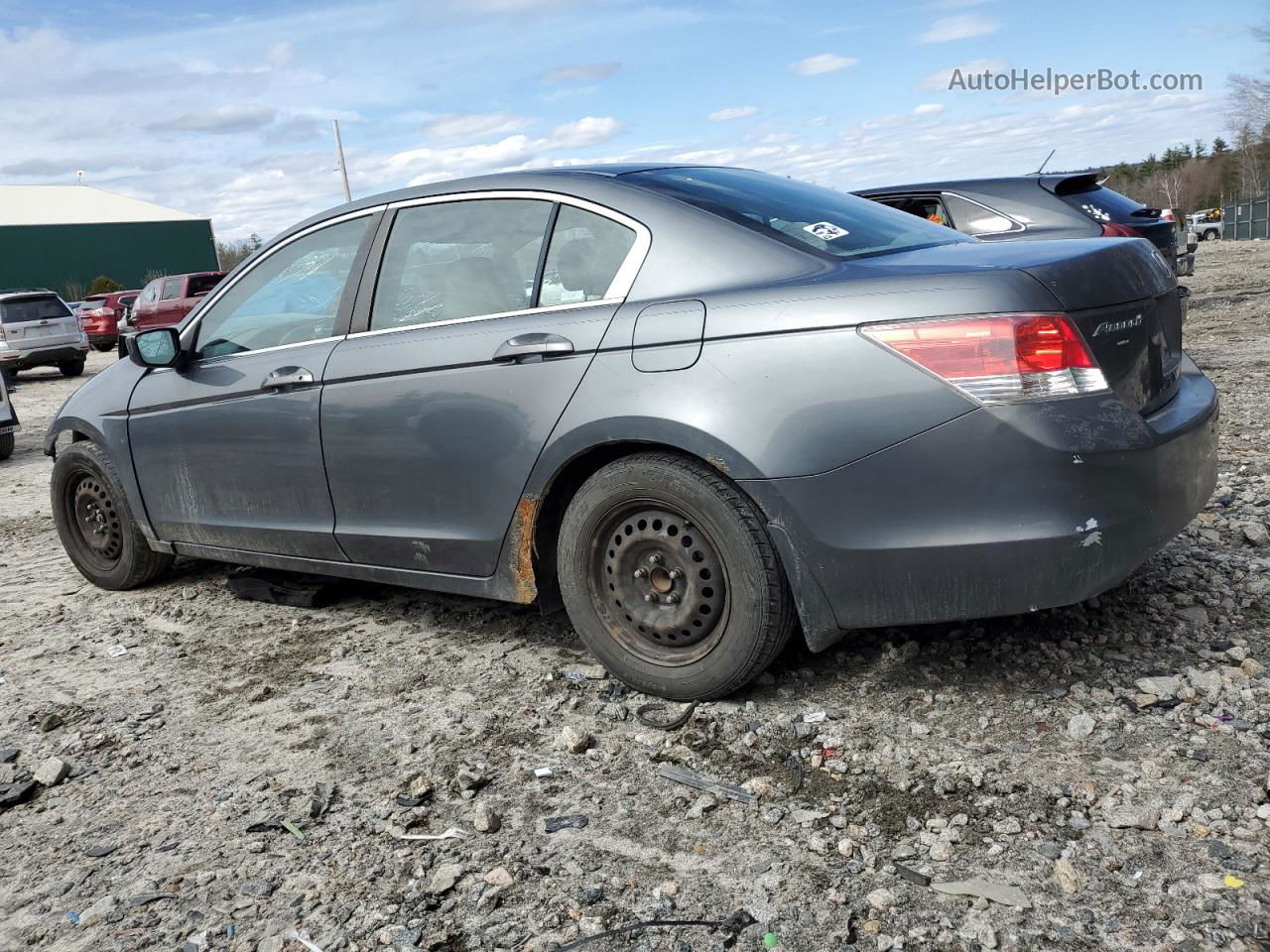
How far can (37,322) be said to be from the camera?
832 inches

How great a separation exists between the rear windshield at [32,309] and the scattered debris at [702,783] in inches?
845

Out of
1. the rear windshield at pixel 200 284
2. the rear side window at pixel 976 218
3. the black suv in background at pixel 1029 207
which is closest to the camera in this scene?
the black suv in background at pixel 1029 207

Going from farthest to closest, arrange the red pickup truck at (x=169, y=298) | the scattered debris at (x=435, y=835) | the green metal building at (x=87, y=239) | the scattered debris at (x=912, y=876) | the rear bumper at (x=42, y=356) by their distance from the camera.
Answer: the green metal building at (x=87, y=239) → the red pickup truck at (x=169, y=298) → the rear bumper at (x=42, y=356) → the scattered debris at (x=435, y=835) → the scattered debris at (x=912, y=876)

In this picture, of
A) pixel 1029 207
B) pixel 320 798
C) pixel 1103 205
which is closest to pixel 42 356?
pixel 1029 207

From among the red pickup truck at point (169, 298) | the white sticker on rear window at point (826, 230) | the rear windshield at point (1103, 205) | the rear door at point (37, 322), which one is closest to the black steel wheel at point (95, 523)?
the white sticker on rear window at point (826, 230)

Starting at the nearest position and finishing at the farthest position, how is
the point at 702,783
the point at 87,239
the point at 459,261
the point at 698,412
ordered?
the point at 702,783 → the point at 698,412 → the point at 459,261 → the point at 87,239

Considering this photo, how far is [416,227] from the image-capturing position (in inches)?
164

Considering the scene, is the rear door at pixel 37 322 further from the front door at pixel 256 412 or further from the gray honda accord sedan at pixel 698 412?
the gray honda accord sedan at pixel 698 412

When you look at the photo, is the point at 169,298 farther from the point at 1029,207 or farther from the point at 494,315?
the point at 494,315

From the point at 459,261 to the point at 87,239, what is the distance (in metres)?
68.5

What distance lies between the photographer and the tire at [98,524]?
5348 millimetres

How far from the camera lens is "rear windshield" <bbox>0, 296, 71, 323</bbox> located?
20953 millimetres

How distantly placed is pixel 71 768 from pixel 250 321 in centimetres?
198

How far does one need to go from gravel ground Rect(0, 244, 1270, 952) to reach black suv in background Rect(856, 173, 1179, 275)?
3.54 meters
